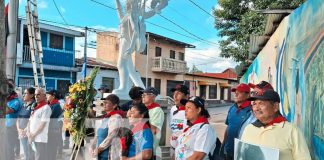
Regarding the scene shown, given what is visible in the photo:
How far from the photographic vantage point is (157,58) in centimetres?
3017

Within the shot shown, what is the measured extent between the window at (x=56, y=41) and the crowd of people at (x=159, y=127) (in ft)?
53.2

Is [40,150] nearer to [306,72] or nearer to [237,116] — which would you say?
[237,116]

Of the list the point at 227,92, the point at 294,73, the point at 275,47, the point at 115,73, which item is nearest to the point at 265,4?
the point at 275,47

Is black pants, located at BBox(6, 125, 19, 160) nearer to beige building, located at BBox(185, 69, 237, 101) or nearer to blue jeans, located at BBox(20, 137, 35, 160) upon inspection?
blue jeans, located at BBox(20, 137, 35, 160)

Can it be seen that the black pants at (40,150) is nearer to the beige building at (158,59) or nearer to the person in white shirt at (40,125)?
the person in white shirt at (40,125)

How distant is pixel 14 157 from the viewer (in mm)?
7070

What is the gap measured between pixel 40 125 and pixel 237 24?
846 cm

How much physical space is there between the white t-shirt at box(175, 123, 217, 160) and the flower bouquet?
1836 millimetres

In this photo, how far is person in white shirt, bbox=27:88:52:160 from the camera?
20.2 feet

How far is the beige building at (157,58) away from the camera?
2919 cm

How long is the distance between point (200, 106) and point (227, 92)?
41843 mm

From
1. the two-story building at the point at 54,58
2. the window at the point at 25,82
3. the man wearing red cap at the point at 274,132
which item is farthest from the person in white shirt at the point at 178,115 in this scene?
the window at the point at 25,82

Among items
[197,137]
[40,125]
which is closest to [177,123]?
[197,137]

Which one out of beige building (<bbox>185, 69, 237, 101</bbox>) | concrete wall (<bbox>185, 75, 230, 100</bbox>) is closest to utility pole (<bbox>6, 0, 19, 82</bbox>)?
concrete wall (<bbox>185, 75, 230, 100</bbox>)
